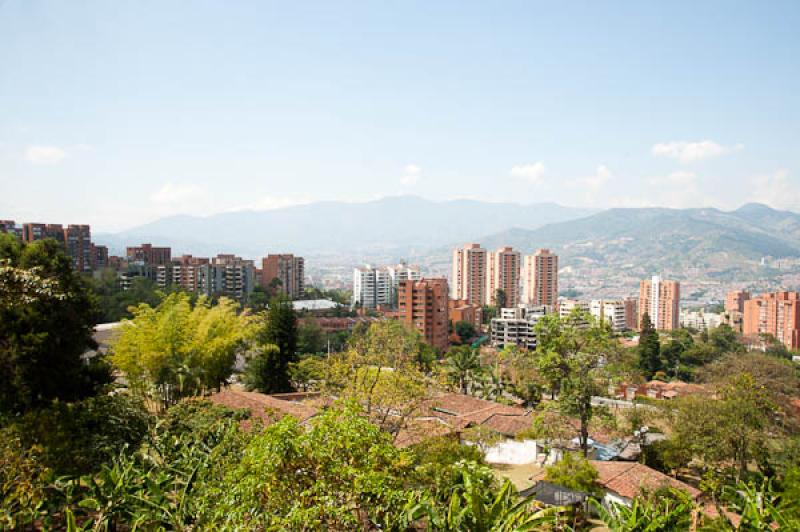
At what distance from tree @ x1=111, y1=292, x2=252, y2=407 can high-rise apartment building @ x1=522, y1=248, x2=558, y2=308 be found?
4929 centimetres

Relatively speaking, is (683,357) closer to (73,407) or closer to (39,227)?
(73,407)

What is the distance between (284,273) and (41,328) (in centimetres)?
4801

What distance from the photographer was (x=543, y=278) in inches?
2438

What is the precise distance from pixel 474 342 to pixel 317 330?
14307 millimetres

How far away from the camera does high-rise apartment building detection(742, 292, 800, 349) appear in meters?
46.7

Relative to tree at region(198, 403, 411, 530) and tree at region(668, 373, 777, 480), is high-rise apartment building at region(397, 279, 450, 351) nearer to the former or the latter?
tree at region(668, 373, 777, 480)

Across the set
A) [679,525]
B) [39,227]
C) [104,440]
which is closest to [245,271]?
[39,227]

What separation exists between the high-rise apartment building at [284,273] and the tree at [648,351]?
32.3m

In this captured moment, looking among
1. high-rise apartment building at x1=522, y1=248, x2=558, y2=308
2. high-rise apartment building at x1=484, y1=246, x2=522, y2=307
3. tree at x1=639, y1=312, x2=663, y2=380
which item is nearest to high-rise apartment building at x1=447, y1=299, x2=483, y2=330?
high-rise apartment building at x1=484, y1=246, x2=522, y2=307

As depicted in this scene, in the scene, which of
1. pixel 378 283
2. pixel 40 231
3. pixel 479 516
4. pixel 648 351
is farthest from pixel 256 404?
pixel 378 283

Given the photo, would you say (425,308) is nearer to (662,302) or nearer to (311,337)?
(311,337)

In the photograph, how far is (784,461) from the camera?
1380 centimetres

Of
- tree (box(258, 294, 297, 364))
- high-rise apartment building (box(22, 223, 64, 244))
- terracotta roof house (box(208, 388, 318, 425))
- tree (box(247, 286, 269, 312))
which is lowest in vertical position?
tree (box(247, 286, 269, 312))

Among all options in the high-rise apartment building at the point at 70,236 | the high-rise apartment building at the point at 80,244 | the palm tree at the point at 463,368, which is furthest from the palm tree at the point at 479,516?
the high-rise apartment building at the point at 80,244
